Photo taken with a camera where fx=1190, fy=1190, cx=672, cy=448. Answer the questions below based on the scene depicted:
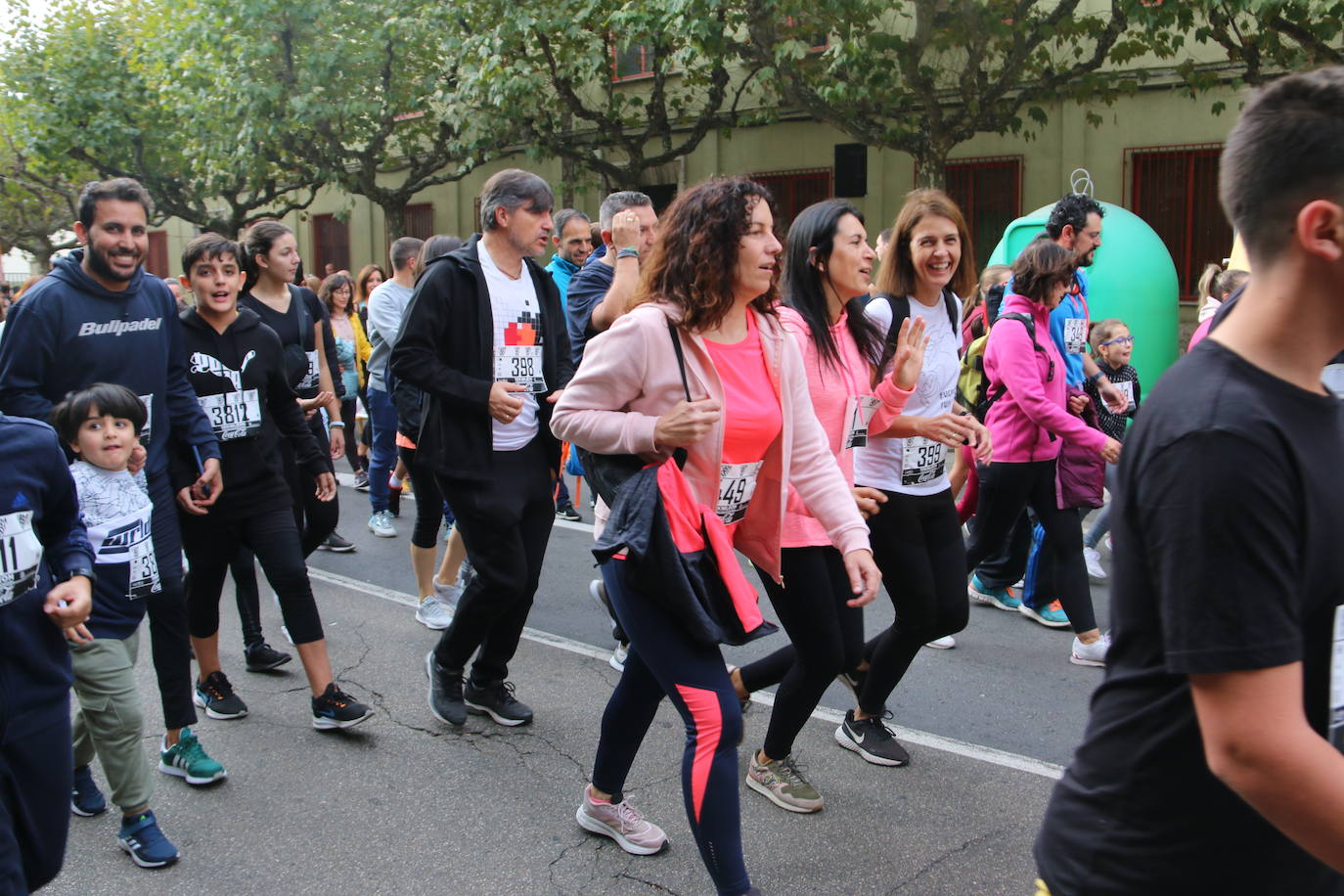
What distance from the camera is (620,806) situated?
361 centimetres

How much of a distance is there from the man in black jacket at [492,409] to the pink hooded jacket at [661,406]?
1.22 m

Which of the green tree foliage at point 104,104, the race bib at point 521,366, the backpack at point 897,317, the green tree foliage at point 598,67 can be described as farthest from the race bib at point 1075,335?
the green tree foliage at point 104,104

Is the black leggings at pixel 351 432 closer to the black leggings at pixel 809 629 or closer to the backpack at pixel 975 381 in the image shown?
the backpack at pixel 975 381

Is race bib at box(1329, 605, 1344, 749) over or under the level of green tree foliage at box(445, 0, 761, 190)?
under

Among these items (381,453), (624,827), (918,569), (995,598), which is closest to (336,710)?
(624,827)

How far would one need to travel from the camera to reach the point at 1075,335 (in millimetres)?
6191

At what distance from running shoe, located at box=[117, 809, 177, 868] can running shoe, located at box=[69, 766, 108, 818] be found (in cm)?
40

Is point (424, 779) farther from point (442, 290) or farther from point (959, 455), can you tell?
point (959, 455)

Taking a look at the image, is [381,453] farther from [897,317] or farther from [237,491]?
[897,317]

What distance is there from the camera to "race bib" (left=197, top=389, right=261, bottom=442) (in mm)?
4508

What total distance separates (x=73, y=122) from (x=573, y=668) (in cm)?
2270

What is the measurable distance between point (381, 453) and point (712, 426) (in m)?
5.64

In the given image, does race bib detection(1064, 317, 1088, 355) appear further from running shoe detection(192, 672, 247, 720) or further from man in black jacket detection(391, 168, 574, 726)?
running shoe detection(192, 672, 247, 720)

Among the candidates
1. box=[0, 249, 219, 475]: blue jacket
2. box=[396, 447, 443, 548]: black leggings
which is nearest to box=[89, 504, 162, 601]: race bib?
box=[0, 249, 219, 475]: blue jacket
